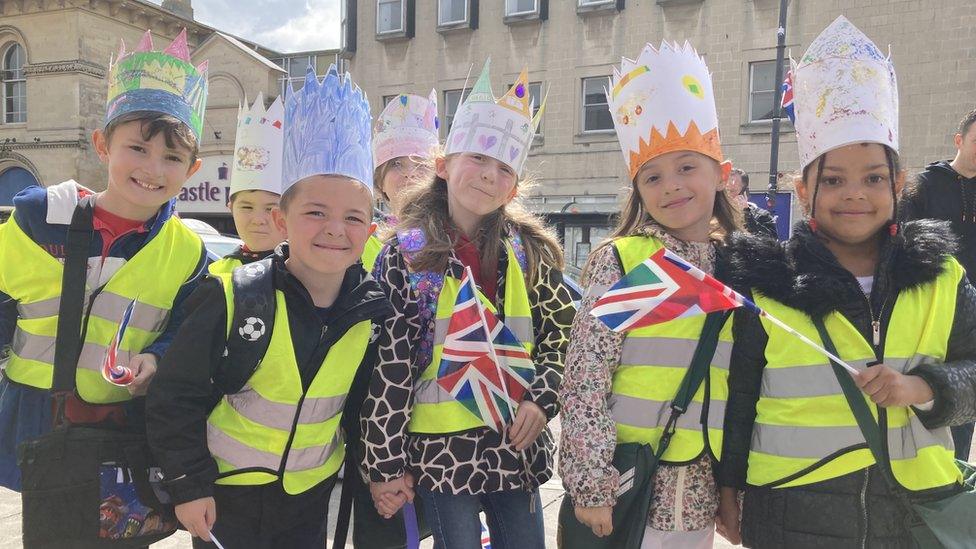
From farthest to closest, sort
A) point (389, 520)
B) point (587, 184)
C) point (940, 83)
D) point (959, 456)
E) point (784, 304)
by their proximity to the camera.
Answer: point (587, 184) < point (940, 83) < point (959, 456) < point (389, 520) < point (784, 304)

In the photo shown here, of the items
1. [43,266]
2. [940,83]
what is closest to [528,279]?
[43,266]

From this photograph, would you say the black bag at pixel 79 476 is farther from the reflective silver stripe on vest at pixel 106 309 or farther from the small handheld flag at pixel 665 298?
the small handheld flag at pixel 665 298

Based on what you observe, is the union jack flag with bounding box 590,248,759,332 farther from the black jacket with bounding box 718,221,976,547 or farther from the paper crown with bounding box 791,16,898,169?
the paper crown with bounding box 791,16,898,169

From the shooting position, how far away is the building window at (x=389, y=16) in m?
19.8

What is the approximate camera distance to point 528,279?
8.34ft

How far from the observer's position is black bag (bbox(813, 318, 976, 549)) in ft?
6.05

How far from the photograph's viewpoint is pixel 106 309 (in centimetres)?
235

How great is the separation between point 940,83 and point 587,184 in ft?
25.2

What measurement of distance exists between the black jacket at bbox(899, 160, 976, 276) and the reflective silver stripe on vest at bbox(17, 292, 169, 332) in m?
3.76

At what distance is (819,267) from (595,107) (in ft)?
53.0

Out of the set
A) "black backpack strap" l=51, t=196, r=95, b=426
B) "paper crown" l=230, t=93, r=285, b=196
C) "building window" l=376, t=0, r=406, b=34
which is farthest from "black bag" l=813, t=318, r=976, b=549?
"building window" l=376, t=0, r=406, b=34

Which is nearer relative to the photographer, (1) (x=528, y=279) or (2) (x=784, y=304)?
(2) (x=784, y=304)

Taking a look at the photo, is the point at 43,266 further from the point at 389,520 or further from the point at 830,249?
the point at 830,249

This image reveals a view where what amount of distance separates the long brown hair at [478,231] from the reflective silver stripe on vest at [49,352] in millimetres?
1060
